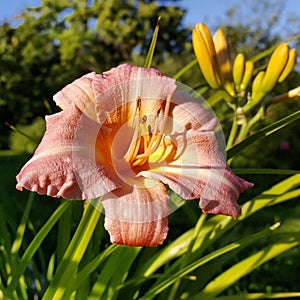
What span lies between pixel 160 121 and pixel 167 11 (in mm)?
16187

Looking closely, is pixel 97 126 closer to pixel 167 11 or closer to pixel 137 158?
pixel 137 158

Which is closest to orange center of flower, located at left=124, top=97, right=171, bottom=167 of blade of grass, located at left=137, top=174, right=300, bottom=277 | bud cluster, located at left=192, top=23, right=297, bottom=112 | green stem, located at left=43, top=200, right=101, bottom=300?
green stem, located at left=43, top=200, right=101, bottom=300

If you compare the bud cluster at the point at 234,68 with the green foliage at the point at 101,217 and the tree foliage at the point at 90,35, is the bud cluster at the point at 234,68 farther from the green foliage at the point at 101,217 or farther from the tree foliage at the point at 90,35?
the tree foliage at the point at 90,35

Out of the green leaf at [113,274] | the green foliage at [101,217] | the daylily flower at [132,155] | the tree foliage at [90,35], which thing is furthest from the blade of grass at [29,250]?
the tree foliage at [90,35]

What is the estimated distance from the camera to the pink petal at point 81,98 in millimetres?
898

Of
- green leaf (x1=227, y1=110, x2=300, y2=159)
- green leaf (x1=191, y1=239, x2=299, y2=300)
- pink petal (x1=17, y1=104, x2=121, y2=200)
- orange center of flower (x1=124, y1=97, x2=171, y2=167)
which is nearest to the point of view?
pink petal (x1=17, y1=104, x2=121, y2=200)

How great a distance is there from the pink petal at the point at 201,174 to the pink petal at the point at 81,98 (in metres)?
0.15

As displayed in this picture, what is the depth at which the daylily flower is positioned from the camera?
2.68ft

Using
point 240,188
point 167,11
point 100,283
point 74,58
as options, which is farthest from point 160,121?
point 167,11

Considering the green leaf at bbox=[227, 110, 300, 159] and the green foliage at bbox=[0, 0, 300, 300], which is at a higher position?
the green leaf at bbox=[227, 110, 300, 159]

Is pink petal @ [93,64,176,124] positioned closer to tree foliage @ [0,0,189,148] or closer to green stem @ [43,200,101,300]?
green stem @ [43,200,101,300]

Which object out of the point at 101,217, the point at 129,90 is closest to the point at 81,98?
the point at 129,90

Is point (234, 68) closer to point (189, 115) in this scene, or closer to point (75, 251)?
point (189, 115)

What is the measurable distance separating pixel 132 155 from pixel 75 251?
9.7 inches
